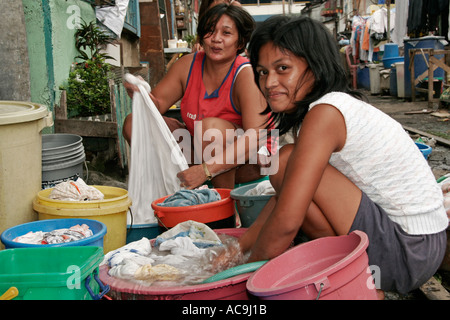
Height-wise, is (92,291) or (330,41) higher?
(330,41)

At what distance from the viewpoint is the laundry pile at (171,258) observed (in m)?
1.89

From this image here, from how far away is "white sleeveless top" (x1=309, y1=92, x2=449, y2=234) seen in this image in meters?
1.82

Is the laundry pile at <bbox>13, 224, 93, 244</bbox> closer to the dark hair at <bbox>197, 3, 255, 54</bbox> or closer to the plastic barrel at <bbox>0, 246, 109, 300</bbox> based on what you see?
the plastic barrel at <bbox>0, 246, 109, 300</bbox>

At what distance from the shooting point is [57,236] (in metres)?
2.08

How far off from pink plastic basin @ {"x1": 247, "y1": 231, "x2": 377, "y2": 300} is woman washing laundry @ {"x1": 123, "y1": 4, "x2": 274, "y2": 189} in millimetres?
1292

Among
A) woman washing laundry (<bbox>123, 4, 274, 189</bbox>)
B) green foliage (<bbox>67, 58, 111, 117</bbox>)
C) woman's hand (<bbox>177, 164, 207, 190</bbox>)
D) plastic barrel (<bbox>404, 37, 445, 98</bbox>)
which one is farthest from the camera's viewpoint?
plastic barrel (<bbox>404, 37, 445, 98</bbox>)

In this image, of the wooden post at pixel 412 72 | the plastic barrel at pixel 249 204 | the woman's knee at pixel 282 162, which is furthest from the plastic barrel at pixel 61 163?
the wooden post at pixel 412 72

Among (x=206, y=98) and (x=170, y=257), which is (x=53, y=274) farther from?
(x=206, y=98)

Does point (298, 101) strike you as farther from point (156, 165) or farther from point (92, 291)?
point (156, 165)

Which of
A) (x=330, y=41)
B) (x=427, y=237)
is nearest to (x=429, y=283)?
(x=427, y=237)

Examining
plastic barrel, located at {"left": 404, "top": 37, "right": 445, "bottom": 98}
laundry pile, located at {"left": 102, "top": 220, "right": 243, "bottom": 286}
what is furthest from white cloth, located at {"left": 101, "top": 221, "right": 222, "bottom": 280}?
plastic barrel, located at {"left": 404, "top": 37, "right": 445, "bottom": 98}

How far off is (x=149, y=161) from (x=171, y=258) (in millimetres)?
999

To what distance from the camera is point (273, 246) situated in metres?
1.72
